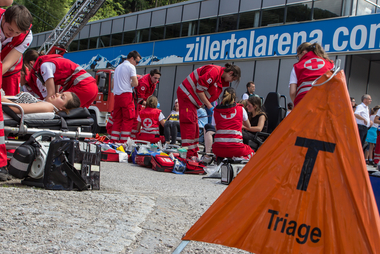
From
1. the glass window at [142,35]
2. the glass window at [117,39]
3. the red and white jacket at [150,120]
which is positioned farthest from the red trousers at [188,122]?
the glass window at [117,39]

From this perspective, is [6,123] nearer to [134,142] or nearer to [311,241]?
[311,241]

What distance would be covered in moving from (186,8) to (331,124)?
1796 cm

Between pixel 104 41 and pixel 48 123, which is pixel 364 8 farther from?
pixel 104 41

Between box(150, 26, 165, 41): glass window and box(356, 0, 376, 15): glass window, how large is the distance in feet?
33.7

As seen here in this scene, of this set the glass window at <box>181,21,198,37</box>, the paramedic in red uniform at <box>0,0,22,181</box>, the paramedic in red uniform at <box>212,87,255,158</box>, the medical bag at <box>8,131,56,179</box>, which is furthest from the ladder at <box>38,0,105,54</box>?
the medical bag at <box>8,131,56,179</box>

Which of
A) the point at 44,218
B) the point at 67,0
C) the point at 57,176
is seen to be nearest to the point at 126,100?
the point at 57,176

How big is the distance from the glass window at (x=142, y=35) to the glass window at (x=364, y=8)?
11.7m

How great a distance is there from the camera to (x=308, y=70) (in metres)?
4.30

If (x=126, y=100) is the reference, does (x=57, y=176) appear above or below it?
below

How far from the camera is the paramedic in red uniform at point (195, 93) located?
6164 millimetres

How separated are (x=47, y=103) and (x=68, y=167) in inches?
48.6

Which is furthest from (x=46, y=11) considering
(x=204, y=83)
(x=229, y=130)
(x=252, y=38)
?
(x=229, y=130)

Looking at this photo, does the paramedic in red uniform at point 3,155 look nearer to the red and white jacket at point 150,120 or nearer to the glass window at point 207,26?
the red and white jacket at point 150,120

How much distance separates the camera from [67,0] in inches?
1260
